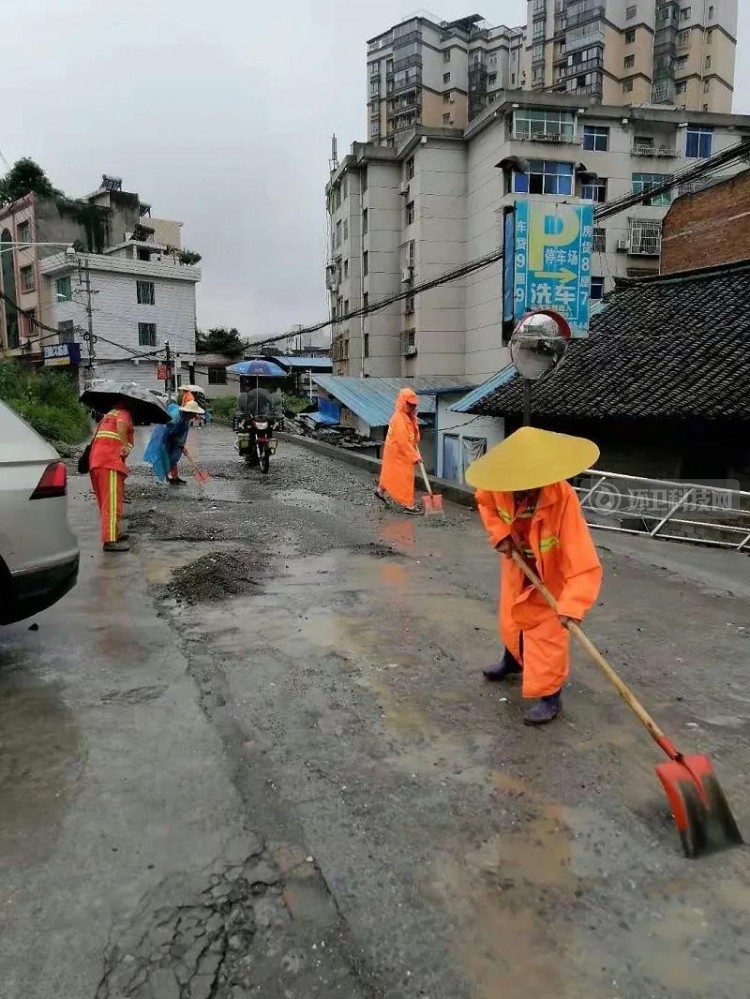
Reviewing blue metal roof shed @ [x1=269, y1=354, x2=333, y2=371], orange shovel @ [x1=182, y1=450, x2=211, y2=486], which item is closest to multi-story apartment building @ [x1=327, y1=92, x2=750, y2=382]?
blue metal roof shed @ [x1=269, y1=354, x2=333, y2=371]

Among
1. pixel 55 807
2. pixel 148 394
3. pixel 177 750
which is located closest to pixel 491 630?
pixel 177 750

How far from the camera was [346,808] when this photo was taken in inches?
107

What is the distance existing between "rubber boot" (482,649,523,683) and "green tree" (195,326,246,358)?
4437cm

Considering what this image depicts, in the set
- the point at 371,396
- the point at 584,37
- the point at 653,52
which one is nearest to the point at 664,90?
the point at 653,52

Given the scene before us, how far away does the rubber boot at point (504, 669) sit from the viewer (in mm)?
3926

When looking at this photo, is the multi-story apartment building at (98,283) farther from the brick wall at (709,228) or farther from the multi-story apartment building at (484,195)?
the brick wall at (709,228)

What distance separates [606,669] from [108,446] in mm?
5101

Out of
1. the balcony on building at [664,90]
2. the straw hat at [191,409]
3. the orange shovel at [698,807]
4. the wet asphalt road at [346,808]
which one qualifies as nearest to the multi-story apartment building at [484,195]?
the balcony on building at [664,90]

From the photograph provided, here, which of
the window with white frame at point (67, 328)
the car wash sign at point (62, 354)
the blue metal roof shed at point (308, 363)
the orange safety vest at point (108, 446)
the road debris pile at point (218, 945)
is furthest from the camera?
the blue metal roof shed at point (308, 363)

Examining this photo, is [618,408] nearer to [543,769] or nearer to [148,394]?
[148,394]

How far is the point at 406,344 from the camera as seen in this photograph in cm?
3975

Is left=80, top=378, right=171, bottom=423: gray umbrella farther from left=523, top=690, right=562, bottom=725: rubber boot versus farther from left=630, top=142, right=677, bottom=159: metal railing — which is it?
left=630, top=142, right=677, bottom=159: metal railing

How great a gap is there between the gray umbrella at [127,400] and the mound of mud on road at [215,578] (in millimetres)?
1529

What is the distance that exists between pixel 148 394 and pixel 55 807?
495cm
